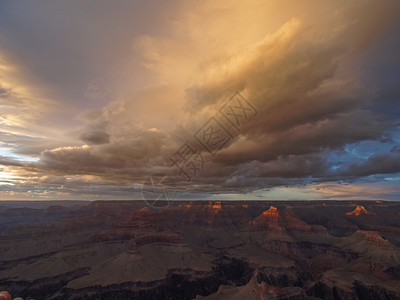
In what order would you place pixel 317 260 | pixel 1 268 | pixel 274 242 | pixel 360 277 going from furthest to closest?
pixel 274 242 < pixel 317 260 < pixel 1 268 < pixel 360 277

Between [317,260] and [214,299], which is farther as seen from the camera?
[317,260]

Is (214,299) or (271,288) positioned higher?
(271,288)

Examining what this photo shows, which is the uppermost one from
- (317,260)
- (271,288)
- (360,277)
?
(271,288)

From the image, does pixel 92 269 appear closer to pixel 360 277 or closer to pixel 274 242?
pixel 360 277

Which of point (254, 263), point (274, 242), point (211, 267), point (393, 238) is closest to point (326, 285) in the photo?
point (254, 263)

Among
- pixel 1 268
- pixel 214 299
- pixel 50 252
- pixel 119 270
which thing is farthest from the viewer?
pixel 50 252

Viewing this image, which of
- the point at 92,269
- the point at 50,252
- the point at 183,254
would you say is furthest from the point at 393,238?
the point at 50,252

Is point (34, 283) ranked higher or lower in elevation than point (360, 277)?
lower

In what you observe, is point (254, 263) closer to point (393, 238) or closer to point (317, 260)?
point (317, 260)

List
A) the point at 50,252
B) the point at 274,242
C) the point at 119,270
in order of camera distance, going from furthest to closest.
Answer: the point at 274,242, the point at 50,252, the point at 119,270
